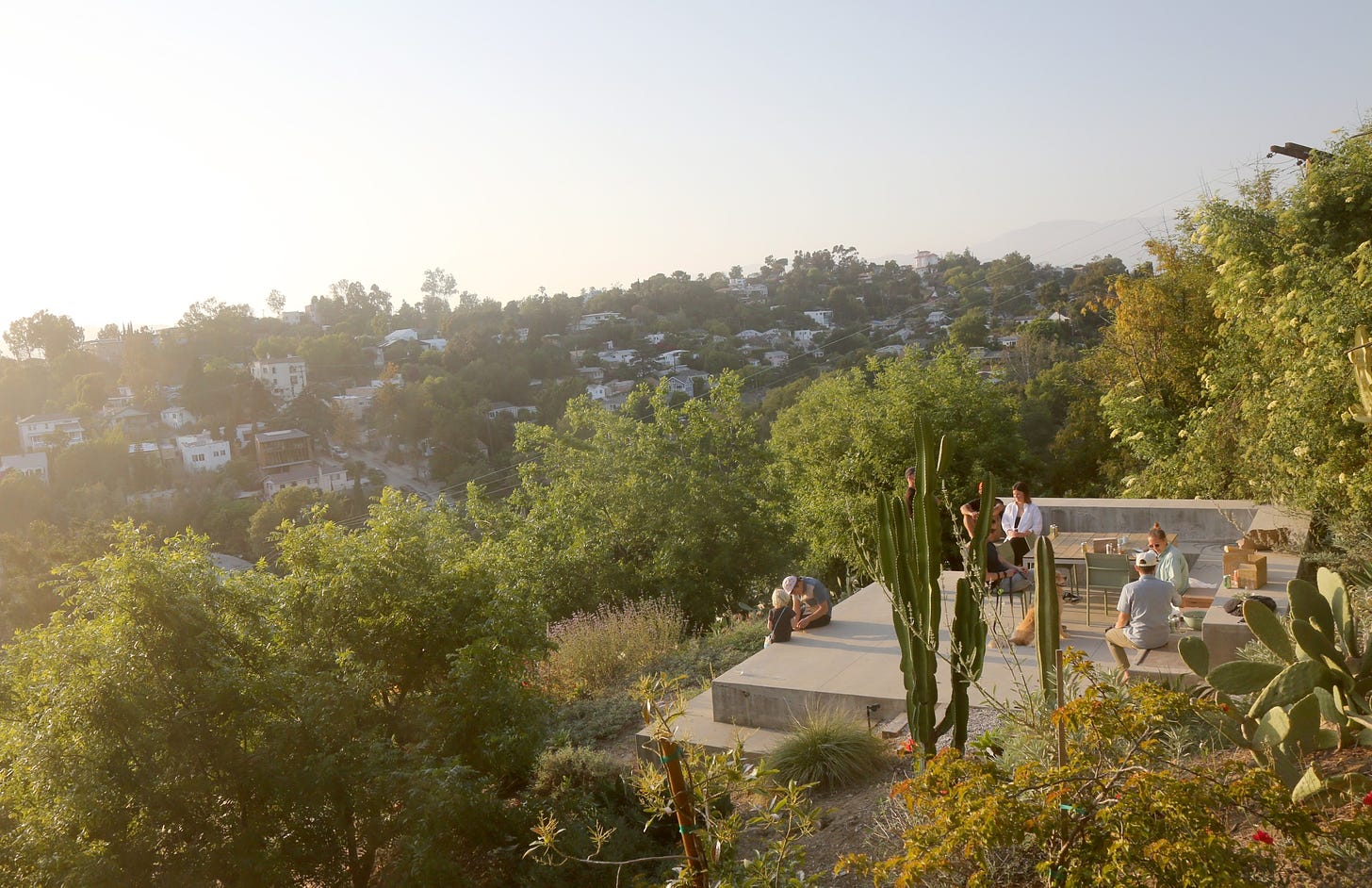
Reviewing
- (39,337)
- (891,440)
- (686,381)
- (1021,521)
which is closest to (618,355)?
(686,381)

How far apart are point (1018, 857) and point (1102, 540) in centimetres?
621

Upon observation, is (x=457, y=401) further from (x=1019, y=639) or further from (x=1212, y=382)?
(x=1019, y=639)

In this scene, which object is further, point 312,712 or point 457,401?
point 457,401

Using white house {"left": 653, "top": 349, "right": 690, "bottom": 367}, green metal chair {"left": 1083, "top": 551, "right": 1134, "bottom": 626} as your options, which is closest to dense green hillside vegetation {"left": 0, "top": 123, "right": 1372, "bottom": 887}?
green metal chair {"left": 1083, "top": 551, "right": 1134, "bottom": 626}

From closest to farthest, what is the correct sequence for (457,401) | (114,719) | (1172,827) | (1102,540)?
(1172,827) < (114,719) < (1102,540) < (457,401)

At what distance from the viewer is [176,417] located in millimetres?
56594

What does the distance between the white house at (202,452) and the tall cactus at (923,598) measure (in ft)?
163

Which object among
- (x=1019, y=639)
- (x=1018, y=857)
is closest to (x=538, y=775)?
(x=1018, y=857)

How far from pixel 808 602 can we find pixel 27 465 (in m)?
44.7

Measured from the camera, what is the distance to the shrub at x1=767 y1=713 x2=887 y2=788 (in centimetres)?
547

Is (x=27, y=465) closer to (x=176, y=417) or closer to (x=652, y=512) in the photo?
(x=176, y=417)

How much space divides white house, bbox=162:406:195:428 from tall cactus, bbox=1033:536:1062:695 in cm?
5992

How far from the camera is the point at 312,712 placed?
172 inches

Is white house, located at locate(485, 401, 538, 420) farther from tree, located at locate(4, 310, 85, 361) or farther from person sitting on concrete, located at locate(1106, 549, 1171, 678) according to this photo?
person sitting on concrete, located at locate(1106, 549, 1171, 678)
